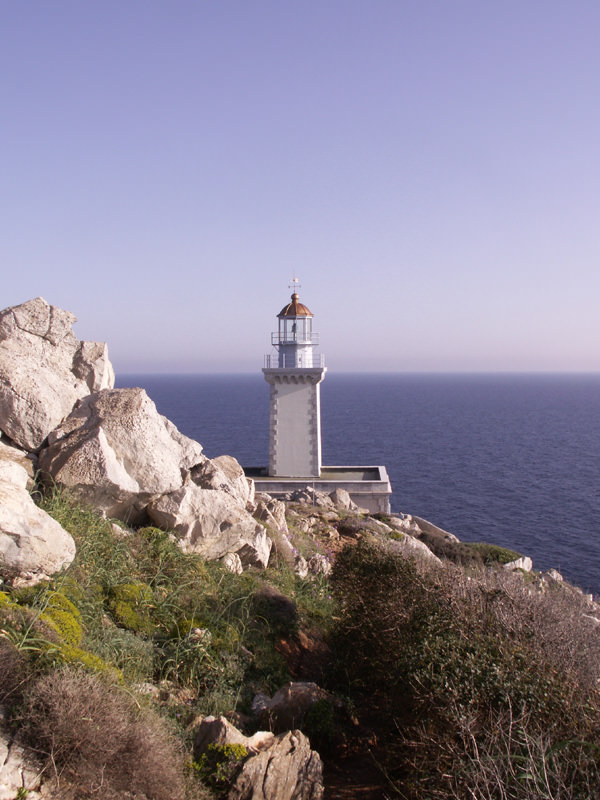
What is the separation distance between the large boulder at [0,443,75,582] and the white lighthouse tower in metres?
22.6

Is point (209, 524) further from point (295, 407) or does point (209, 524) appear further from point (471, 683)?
point (295, 407)

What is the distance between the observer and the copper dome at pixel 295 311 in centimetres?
3031

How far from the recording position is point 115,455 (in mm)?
9906

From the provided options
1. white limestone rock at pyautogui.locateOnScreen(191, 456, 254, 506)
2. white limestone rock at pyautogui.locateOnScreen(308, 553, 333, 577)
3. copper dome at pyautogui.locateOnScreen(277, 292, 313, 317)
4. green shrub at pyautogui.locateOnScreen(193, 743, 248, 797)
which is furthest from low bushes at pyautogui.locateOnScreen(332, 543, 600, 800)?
copper dome at pyautogui.locateOnScreen(277, 292, 313, 317)

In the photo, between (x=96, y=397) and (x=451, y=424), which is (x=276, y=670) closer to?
(x=96, y=397)

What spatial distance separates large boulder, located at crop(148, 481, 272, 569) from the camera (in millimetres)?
9945

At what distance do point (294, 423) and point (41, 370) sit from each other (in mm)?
19818

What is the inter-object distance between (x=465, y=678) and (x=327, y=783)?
→ 70.0 inches

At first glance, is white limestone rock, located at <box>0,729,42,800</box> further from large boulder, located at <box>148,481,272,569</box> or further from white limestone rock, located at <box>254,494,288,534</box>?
white limestone rock, located at <box>254,494,288,534</box>

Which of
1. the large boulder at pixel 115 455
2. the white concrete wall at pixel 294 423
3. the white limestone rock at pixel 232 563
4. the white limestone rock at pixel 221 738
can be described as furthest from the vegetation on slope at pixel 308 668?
the white concrete wall at pixel 294 423

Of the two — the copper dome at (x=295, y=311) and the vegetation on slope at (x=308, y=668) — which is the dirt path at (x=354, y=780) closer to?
the vegetation on slope at (x=308, y=668)

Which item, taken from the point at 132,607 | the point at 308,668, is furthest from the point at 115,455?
the point at 308,668

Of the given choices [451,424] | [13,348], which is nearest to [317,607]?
[13,348]

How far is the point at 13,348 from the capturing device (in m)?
10.8
